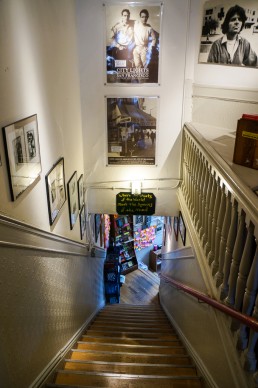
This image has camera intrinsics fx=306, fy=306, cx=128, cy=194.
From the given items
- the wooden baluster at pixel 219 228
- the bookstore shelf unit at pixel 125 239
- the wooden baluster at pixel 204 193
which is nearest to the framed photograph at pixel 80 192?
the wooden baluster at pixel 204 193

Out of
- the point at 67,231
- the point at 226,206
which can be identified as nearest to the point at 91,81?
the point at 67,231

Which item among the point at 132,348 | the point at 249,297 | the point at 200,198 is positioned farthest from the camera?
the point at 132,348

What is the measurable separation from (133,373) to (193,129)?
114 inches

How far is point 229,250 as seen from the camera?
2.15 m

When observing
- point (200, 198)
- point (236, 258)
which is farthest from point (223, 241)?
point (200, 198)

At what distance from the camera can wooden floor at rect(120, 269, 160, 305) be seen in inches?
310

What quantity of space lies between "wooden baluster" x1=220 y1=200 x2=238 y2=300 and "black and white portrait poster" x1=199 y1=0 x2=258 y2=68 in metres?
2.48

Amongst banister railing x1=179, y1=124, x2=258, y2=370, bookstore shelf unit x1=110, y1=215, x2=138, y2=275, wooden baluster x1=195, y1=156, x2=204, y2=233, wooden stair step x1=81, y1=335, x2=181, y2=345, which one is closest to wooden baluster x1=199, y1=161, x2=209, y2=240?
banister railing x1=179, y1=124, x2=258, y2=370

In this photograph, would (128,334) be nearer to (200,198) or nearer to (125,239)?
(200,198)

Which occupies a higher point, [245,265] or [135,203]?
[245,265]

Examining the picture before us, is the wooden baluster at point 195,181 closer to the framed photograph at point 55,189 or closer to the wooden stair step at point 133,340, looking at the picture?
the framed photograph at point 55,189

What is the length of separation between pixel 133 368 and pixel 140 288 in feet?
18.2

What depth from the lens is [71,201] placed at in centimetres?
395

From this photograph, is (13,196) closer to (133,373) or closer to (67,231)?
(67,231)
